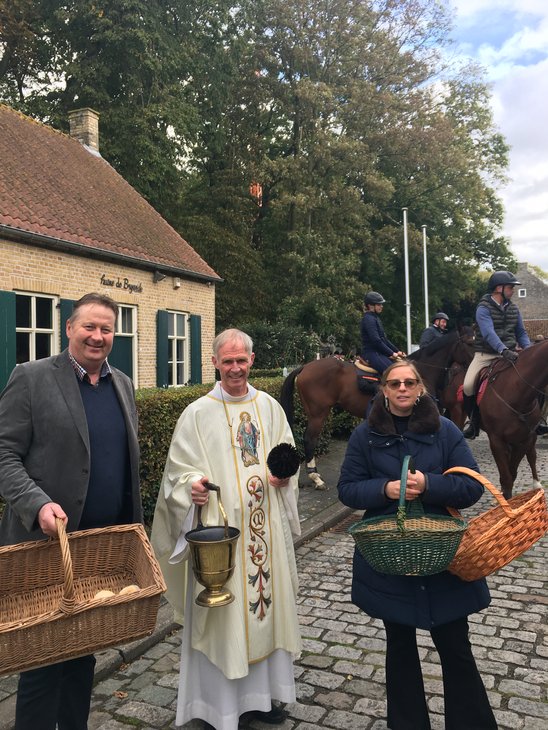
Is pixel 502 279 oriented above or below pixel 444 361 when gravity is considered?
above

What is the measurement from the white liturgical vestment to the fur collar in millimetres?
624

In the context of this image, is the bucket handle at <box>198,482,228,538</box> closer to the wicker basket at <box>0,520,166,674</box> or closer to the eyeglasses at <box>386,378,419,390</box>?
the wicker basket at <box>0,520,166,674</box>

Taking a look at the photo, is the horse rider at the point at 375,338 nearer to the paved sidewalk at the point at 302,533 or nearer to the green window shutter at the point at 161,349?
the paved sidewalk at the point at 302,533

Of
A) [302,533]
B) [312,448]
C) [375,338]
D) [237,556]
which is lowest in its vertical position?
[302,533]

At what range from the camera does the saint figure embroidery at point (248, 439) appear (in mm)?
2982

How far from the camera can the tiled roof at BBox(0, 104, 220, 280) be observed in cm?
1197

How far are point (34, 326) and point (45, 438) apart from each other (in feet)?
31.6

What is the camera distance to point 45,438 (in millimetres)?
2502

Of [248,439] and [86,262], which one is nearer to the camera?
[248,439]

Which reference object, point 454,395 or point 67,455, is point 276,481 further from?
point 454,395

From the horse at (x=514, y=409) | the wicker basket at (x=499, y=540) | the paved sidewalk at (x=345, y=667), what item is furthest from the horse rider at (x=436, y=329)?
the wicker basket at (x=499, y=540)

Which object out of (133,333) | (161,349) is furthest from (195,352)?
(133,333)

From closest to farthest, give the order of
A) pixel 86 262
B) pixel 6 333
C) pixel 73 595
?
pixel 73 595, pixel 6 333, pixel 86 262

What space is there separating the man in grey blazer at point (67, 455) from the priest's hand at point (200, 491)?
0.99ft
